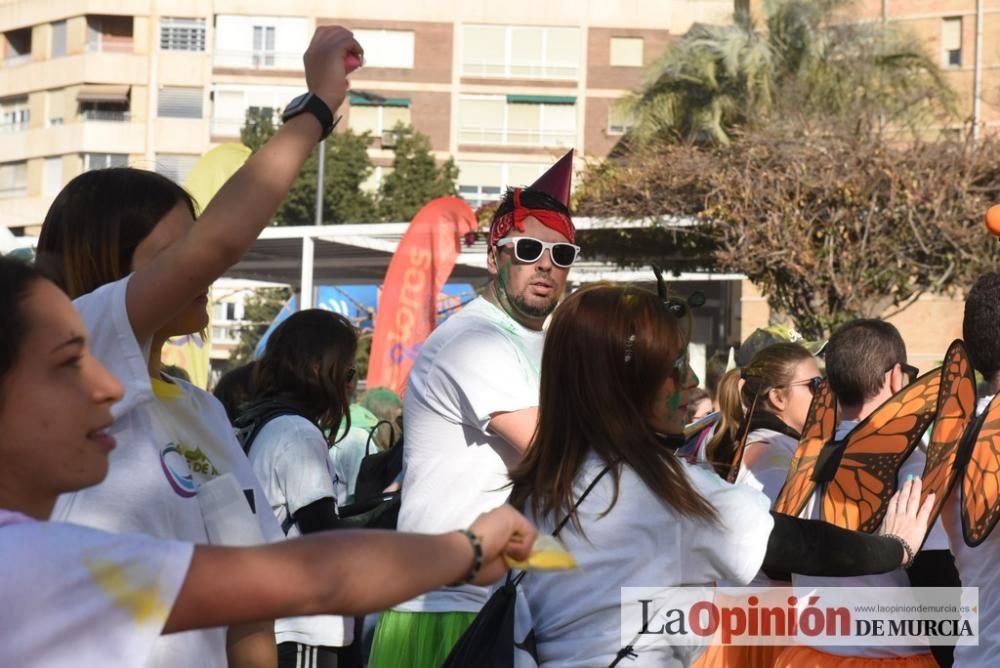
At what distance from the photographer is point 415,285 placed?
46.0ft

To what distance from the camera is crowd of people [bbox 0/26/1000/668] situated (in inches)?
68.2

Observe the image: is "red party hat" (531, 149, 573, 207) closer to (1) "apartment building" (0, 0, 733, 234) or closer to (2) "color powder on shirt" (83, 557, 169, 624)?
(2) "color powder on shirt" (83, 557, 169, 624)

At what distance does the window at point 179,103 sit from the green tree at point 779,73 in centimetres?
2965

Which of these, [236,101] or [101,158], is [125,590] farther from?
[101,158]

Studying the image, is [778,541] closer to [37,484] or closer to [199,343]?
[37,484]

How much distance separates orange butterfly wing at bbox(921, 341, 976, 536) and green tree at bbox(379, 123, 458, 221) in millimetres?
42542

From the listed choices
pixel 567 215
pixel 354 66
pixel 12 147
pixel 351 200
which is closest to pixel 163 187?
pixel 354 66


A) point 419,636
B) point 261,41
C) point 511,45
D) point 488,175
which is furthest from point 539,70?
point 419,636

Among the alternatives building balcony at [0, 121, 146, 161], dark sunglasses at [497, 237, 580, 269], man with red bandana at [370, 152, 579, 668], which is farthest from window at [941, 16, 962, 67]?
man with red bandana at [370, 152, 579, 668]

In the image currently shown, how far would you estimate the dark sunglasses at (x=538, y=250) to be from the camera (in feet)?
14.4

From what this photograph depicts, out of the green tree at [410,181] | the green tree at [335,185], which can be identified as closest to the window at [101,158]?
the green tree at [335,185]

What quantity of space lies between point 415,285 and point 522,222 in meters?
9.56

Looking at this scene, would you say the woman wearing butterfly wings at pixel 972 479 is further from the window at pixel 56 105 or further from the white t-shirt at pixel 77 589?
the window at pixel 56 105

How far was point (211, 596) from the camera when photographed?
1.70 meters
